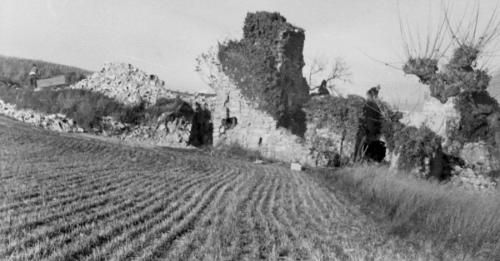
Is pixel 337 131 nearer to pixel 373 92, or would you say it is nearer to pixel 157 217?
pixel 373 92

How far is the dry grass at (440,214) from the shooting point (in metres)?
5.53

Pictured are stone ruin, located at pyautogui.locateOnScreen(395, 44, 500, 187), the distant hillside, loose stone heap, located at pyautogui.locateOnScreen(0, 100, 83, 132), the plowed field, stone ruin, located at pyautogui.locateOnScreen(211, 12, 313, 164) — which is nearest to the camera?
the plowed field

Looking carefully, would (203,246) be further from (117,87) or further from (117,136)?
(117,87)

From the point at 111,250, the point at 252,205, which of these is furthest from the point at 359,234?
the point at 111,250

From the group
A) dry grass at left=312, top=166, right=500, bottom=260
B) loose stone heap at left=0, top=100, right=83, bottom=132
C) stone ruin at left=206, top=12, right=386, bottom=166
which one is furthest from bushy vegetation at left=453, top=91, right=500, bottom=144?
loose stone heap at left=0, top=100, right=83, bottom=132

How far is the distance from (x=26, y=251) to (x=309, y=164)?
15147mm

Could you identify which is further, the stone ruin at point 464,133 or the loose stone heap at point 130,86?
the loose stone heap at point 130,86

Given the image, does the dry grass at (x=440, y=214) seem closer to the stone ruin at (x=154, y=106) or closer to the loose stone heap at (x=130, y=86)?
the stone ruin at (x=154, y=106)

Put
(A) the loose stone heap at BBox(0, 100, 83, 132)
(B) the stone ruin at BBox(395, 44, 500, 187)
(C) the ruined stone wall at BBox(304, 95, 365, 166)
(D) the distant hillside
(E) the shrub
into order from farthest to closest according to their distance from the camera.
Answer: (D) the distant hillside → (A) the loose stone heap at BBox(0, 100, 83, 132) → (C) the ruined stone wall at BBox(304, 95, 365, 166) → (B) the stone ruin at BBox(395, 44, 500, 187) → (E) the shrub

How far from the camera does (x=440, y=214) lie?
661cm

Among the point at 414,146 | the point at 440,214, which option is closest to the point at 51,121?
the point at 414,146

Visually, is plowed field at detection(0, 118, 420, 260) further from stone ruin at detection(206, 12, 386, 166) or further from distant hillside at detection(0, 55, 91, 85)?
distant hillside at detection(0, 55, 91, 85)

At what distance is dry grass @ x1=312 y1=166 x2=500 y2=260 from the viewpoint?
553 cm

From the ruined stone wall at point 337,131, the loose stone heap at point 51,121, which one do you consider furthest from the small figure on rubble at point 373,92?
the loose stone heap at point 51,121
